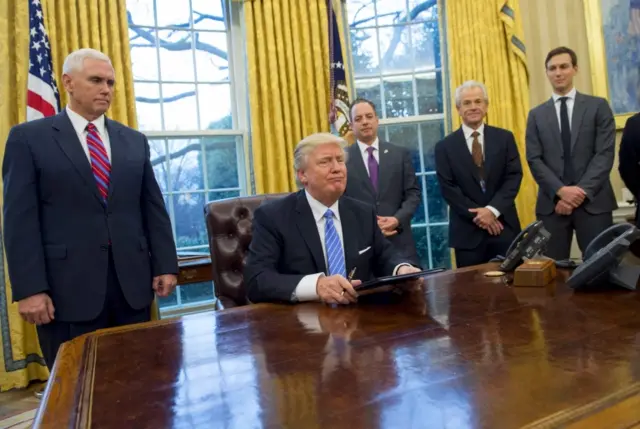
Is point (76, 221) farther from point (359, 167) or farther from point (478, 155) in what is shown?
point (478, 155)

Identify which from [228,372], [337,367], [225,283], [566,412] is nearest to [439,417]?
[566,412]

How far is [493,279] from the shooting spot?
1923mm

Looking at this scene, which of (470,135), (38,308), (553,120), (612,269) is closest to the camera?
(612,269)

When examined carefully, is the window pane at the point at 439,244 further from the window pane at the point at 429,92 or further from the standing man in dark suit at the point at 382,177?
the standing man in dark suit at the point at 382,177

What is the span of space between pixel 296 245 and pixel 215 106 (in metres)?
2.97

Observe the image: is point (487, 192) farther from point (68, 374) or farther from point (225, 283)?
point (68, 374)

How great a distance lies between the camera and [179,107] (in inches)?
180

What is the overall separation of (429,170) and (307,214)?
3.10m

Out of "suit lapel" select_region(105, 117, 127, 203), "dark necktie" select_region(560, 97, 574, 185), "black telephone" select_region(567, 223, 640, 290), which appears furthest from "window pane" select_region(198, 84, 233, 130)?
"black telephone" select_region(567, 223, 640, 290)

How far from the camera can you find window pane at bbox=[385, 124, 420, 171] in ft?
16.4

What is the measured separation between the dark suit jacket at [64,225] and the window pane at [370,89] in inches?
120

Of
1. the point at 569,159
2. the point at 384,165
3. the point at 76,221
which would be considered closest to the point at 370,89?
the point at 384,165

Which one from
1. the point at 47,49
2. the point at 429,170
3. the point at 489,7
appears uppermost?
the point at 489,7

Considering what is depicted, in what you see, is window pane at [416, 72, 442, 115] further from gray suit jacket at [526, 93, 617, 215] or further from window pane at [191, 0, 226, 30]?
window pane at [191, 0, 226, 30]
